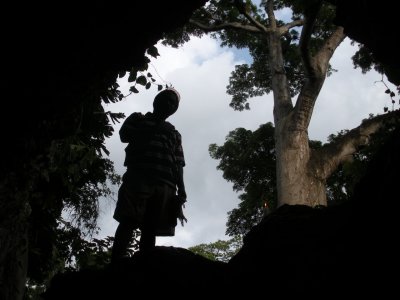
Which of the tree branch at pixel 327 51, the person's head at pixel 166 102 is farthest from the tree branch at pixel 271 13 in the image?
the person's head at pixel 166 102

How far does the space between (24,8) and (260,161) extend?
1324 cm

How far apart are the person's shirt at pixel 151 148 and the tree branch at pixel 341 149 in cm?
596

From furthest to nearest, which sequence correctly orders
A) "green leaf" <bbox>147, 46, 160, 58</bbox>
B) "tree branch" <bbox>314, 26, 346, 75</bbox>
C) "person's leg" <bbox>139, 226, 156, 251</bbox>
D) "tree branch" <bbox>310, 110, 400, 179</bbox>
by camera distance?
"tree branch" <bbox>314, 26, 346, 75</bbox> → "tree branch" <bbox>310, 110, 400, 179</bbox> → "green leaf" <bbox>147, 46, 160, 58</bbox> → "person's leg" <bbox>139, 226, 156, 251</bbox>

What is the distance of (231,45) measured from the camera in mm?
17469

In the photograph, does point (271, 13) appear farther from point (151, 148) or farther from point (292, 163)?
point (151, 148)

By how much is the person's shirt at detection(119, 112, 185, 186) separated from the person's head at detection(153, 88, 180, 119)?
0.31 feet

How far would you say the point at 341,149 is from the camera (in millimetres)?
10320

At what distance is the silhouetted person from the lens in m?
4.16

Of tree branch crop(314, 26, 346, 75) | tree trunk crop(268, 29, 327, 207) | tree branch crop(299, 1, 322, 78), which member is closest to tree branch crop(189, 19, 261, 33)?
tree branch crop(314, 26, 346, 75)

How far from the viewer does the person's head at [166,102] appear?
4.62m

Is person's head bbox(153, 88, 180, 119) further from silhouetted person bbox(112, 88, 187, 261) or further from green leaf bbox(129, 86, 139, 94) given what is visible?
green leaf bbox(129, 86, 139, 94)

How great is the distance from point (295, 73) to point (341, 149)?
734cm

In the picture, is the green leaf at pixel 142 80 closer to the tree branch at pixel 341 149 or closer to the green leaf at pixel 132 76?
the green leaf at pixel 132 76

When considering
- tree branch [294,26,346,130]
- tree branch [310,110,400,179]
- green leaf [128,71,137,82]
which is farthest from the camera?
tree branch [294,26,346,130]
